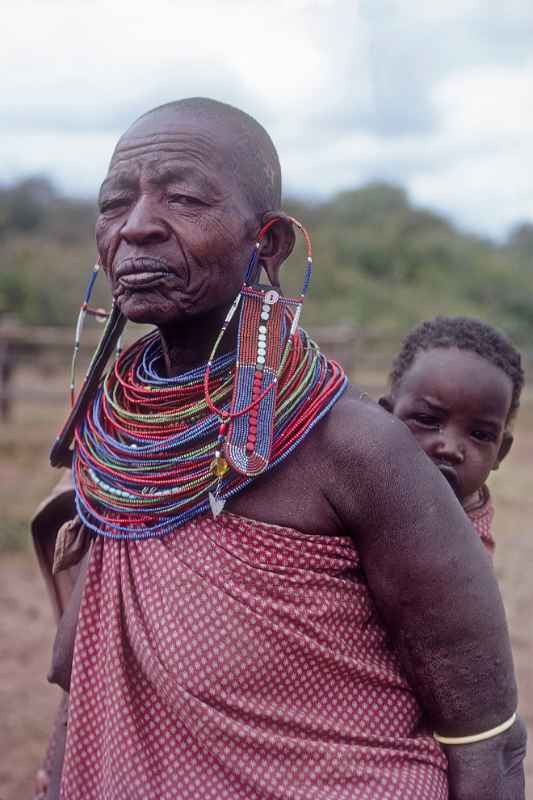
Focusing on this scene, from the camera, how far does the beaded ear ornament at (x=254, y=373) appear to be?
4.79ft

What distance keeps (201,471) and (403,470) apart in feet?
1.17

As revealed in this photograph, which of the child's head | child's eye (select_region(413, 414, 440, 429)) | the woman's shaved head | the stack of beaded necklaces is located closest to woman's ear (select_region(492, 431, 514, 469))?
the child's head

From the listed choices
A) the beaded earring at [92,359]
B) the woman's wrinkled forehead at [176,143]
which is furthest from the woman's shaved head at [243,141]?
the beaded earring at [92,359]

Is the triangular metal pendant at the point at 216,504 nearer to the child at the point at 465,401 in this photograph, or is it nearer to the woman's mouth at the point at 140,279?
the woman's mouth at the point at 140,279

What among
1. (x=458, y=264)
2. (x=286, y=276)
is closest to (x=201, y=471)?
(x=286, y=276)

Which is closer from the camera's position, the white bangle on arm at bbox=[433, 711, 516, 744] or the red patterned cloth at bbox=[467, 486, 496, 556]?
the white bangle on arm at bbox=[433, 711, 516, 744]

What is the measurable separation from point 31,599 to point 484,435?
4.07 m

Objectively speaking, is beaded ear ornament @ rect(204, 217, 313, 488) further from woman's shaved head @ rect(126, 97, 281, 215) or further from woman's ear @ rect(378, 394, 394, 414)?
woman's ear @ rect(378, 394, 394, 414)

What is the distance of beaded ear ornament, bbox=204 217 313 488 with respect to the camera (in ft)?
4.79

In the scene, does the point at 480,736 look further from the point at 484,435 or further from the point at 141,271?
the point at 141,271

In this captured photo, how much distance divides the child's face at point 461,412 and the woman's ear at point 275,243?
0.47 meters

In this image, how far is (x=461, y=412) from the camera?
1844mm

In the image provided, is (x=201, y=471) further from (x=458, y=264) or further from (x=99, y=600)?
(x=458, y=264)

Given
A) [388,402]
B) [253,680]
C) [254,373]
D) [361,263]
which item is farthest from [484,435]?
[361,263]
